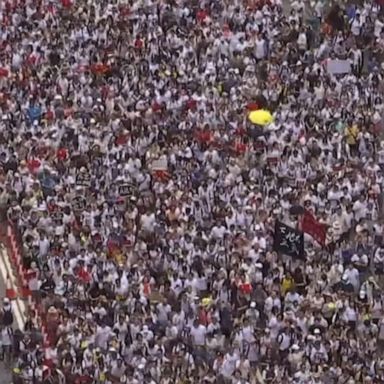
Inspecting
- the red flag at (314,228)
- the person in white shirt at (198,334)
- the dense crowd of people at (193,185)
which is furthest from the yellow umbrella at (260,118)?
the person in white shirt at (198,334)

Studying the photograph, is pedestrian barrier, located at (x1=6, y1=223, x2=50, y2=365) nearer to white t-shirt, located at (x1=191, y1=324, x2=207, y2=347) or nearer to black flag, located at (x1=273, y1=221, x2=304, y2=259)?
white t-shirt, located at (x1=191, y1=324, x2=207, y2=347)

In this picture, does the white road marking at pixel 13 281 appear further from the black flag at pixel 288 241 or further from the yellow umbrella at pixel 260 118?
the yellow umbrella at pixel 260 118

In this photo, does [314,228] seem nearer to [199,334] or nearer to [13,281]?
[199,334]

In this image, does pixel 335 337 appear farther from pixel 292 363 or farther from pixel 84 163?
pixel 84 163

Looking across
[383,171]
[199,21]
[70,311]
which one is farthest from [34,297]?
[199,21]

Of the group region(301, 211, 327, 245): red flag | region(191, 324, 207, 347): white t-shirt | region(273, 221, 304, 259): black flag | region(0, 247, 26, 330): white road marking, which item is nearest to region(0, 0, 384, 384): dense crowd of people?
region(191, 324, 207, 347): white t-shirt

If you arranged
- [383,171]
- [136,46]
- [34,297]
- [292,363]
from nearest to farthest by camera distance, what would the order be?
1. [292,363]
2. [34,297]
3. [383,171]
4. [136,46]
